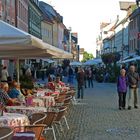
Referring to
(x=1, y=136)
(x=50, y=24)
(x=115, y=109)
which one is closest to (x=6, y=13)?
(x=115, y=109)

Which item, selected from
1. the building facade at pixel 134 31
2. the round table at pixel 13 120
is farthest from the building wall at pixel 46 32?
the round table at pixel 13 120

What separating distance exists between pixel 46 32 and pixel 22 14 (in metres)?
38.0

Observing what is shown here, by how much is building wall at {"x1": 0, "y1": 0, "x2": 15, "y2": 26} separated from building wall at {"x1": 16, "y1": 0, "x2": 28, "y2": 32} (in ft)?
13.8

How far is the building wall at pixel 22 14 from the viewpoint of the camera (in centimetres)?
5379

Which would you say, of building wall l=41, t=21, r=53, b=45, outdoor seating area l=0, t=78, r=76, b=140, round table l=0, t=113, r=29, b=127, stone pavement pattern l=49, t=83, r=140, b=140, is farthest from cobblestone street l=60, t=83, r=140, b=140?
building wall l=41, t=21, r=53, b=45

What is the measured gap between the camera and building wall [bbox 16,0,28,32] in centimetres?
5379

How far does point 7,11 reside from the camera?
44.0 metres

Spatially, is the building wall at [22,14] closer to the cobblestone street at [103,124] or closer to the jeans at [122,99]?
the jeans at [122,99]

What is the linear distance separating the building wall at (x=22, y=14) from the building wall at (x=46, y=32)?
1078 inches

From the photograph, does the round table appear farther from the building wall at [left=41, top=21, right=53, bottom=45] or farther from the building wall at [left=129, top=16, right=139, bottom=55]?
the building wall at [left=41, top=21, right=53, bottom=45]

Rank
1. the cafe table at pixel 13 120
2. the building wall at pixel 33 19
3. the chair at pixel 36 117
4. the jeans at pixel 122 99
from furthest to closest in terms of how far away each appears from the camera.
A: the building wall at pixel 33 19, the jeans at pixel 122 99, the chair at pixel 36 117, the cafe table at pixel 13 120

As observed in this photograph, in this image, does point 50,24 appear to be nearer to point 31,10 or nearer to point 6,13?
point 31,10

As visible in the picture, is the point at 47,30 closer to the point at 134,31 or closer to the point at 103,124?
the point at 134,31

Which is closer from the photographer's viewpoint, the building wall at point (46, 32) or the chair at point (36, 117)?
the chair at point (36, 117)
